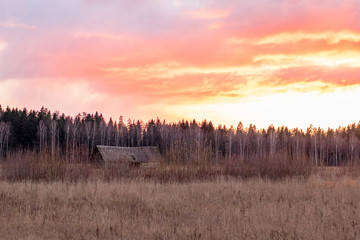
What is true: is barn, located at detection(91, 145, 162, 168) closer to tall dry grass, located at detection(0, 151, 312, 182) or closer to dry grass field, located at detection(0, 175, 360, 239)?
tall dry grass, located at detection(0, 151, 312, 182)

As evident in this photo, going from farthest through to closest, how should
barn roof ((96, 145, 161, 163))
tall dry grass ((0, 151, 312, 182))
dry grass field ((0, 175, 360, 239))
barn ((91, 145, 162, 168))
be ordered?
barn roof ((96, 145, 161, 163)) → barn ((91, 145, 162, 168)) → tall dry grass ((0, 151, 312, 182)) → dry grass field ((0, 175, 360, 239))

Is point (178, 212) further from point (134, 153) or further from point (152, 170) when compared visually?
point (134, 153)

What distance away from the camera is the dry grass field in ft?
28.5

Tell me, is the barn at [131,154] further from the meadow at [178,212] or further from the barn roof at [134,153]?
the meadow at [178,212]

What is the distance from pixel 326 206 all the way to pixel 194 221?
4632mm

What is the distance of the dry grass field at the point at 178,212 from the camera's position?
8.67 meters

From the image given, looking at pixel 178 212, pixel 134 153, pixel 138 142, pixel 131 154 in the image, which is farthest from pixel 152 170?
pixel 138 142

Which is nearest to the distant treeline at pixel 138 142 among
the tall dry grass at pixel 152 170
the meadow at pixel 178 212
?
the tall dry grass at pixel 152 170

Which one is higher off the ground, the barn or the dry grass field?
the barn

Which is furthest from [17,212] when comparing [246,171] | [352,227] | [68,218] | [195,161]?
[246,171]

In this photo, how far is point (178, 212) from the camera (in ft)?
36.7

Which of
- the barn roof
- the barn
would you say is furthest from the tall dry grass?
the barn roof

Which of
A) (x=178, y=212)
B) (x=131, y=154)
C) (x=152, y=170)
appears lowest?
(x=178, y=212)

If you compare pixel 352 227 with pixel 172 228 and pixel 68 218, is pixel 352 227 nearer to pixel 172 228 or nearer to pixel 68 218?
pixel 172 228
